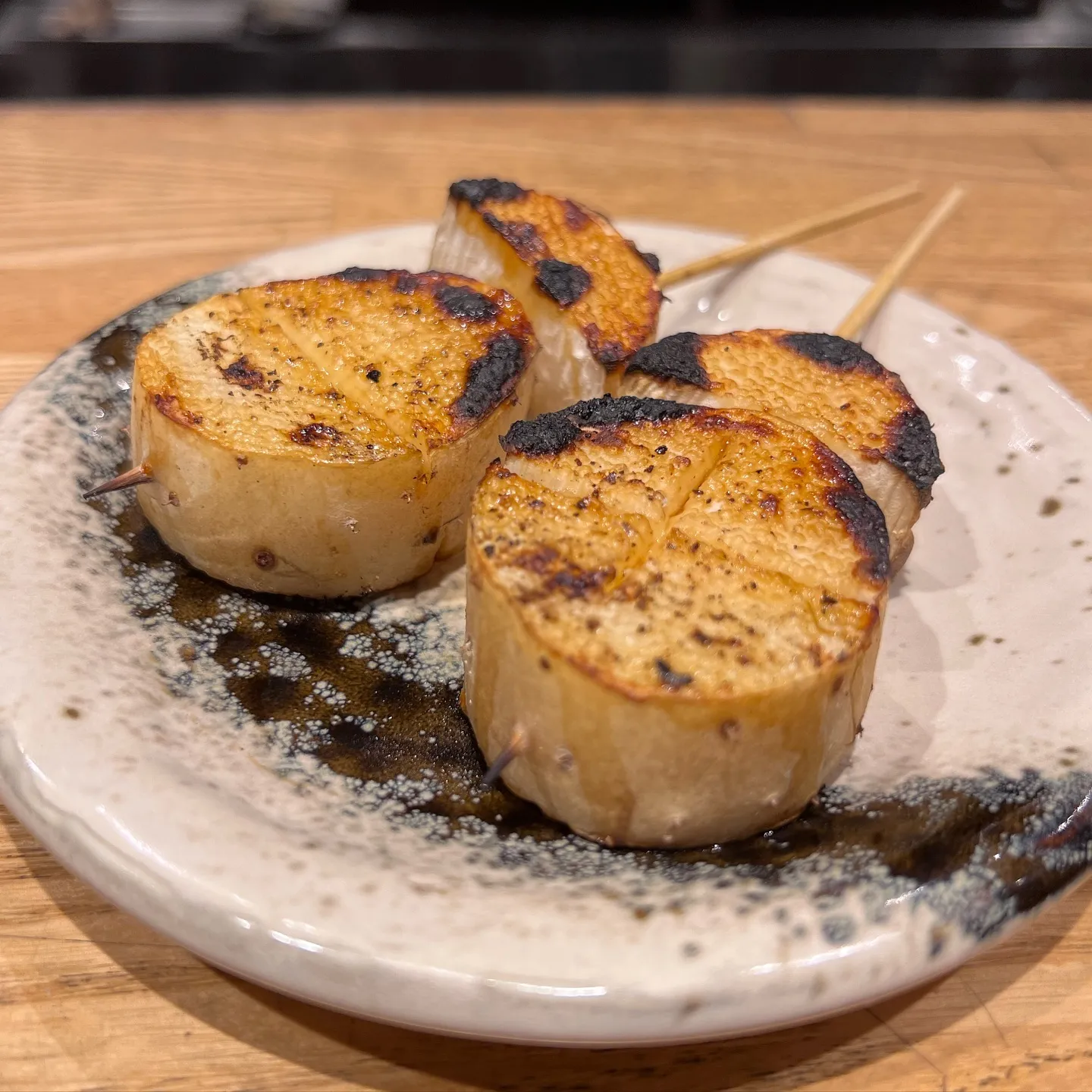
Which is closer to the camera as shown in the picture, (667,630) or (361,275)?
(667,630)

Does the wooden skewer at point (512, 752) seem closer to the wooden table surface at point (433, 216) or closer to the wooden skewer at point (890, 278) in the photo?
the wooden table surface at point (433, 216)

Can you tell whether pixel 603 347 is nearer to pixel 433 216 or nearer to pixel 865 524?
pixel 865 524

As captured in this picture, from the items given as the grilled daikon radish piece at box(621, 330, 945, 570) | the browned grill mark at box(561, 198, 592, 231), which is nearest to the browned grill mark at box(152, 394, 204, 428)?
the grilled daikon radish piece at box(621, 330, 945, 570)

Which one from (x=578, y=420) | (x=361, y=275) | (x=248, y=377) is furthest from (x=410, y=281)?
(x=578, y=420)

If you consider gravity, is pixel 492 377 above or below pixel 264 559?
above

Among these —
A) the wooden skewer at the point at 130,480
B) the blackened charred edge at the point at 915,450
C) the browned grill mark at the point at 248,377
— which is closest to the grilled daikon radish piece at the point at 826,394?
the blackened charred edge at the point at 915,450

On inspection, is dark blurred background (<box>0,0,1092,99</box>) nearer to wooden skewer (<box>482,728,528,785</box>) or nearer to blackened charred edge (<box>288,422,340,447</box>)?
blackened charred edge (<box>288,422,340,447</box>)
